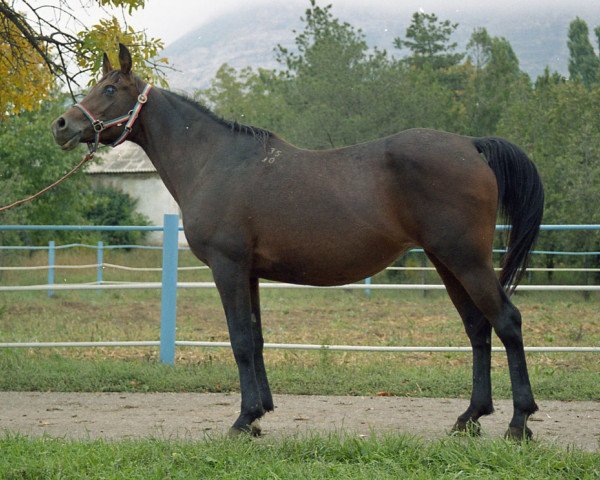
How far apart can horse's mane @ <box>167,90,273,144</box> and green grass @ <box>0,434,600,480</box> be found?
2.14 meters

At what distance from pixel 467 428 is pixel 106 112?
3288mm

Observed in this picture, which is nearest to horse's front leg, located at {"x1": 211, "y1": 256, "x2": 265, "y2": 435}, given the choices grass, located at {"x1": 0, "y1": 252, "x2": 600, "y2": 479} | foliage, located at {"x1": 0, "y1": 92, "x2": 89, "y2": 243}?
grass, located at {"x1": 0, "y1": 252, "x2": 600, "y2": 479}

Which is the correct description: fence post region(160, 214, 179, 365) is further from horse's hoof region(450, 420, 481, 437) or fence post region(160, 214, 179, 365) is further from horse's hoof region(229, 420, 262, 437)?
horse's hoof region(450, 420, 481, 437)

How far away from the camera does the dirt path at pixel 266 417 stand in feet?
18.1

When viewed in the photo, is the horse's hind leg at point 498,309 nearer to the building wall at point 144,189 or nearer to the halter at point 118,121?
the halter at point 118,121

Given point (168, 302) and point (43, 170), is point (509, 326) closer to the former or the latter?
point (168, 302)

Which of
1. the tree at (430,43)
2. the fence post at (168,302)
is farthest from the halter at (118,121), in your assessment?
the tree at (430,43)

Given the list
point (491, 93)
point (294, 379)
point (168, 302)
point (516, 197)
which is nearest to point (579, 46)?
point (491, 93)

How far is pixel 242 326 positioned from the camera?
17.6ft

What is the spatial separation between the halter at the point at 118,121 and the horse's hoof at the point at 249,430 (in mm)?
2171

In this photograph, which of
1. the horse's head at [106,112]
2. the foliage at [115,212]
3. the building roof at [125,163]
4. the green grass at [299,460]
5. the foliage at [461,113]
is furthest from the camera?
the building roof at [125,163]

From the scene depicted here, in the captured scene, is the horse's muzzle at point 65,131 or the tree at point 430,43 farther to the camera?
the tree at point 430,43

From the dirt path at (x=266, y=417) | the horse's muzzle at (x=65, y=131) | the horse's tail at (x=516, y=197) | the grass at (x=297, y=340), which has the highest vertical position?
the horse's muzzle at (x=65, y=131)

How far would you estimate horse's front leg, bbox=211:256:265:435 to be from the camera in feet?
17.4
